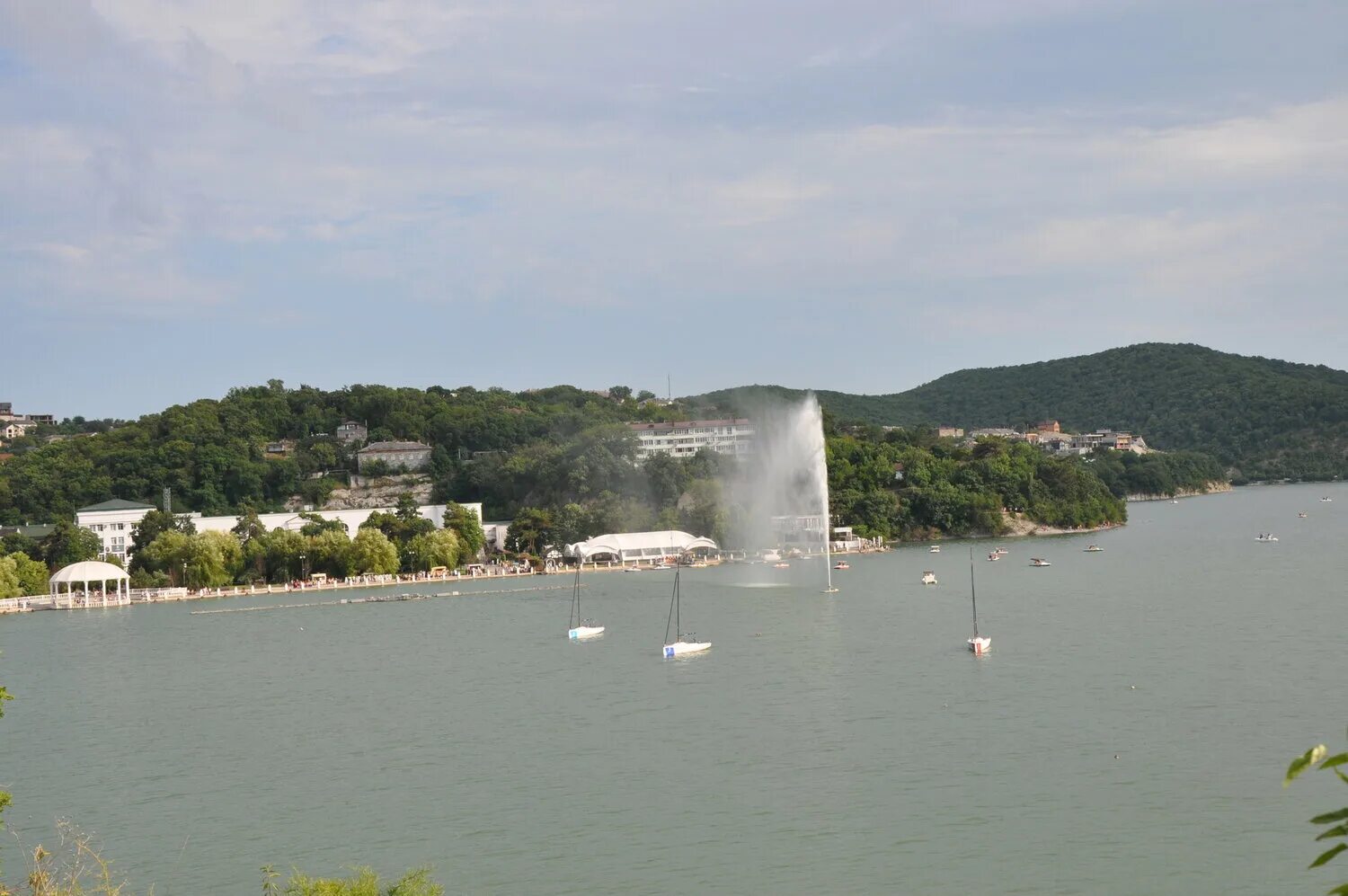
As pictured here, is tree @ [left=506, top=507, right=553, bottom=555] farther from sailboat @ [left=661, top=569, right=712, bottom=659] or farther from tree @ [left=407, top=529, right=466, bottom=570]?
sailboat @ [left=661, top=569, right=712, bottom=659]

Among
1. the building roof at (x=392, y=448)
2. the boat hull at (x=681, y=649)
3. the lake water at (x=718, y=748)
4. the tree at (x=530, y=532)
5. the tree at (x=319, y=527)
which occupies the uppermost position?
the building roof at (x=392, y=448)

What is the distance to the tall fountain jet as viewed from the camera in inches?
3169

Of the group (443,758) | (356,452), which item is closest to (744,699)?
(443,758)

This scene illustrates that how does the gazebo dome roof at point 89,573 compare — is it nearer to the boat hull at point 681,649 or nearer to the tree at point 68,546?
the tree at point 68,546

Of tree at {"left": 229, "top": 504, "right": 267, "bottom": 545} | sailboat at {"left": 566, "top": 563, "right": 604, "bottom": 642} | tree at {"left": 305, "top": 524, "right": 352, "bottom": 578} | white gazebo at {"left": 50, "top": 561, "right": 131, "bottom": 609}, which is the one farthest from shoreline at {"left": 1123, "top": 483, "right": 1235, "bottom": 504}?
white gazebo at {"left": 50, "top": 561, "right": 131, "bottom": 609}

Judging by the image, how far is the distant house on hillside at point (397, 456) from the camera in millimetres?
108750

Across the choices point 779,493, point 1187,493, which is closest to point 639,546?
point 779,493

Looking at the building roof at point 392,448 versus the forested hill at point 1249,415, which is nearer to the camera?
the building roof at point 392,448

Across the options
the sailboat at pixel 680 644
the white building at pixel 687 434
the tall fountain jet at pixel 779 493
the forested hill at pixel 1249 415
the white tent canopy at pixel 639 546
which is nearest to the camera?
the sailboat at pixel 680 644

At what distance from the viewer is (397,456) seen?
110 m

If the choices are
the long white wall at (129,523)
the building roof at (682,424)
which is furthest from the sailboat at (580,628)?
the building roof at (682,424)

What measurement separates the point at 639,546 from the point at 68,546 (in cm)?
3021

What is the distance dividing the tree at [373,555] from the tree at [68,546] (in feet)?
44.6

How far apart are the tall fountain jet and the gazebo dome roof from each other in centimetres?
3547
